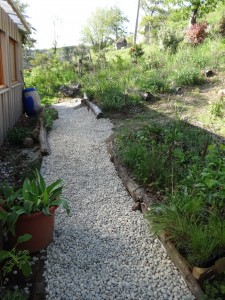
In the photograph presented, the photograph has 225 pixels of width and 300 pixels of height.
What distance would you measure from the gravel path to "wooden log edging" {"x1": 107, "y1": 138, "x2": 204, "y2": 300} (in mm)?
79

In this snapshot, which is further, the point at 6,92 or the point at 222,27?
the point at 222,27

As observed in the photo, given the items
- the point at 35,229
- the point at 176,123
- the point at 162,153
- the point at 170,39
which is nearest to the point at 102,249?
the point at 35,229

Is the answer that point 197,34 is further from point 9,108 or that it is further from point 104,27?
point 104,27

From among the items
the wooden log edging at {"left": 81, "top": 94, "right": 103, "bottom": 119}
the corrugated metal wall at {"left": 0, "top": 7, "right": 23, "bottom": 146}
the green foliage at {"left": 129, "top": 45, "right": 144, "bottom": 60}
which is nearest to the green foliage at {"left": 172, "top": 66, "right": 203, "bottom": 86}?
the wooden log edging at {"left": 81, "top": 94, "right": 103, "bottom": 119}

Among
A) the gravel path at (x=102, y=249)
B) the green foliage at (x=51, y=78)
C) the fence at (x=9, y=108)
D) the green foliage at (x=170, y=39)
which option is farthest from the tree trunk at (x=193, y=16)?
the gravel path at (x=102, y=249)

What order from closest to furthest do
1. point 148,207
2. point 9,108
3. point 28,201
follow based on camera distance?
1. point 28,201
2. point 148,207
3. point 9,108

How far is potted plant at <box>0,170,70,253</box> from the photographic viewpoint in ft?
7.50

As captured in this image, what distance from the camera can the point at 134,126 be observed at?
623 centimetres

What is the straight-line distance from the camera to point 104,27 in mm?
28875

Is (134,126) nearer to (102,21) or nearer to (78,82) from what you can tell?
(78,82)

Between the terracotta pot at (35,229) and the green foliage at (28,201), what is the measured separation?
0.06 meters

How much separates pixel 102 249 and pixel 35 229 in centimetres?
70

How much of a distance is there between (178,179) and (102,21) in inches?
1169

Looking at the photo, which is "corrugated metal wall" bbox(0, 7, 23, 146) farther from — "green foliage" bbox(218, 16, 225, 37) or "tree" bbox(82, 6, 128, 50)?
"tree" bbox(82, 6, 128, 50)
